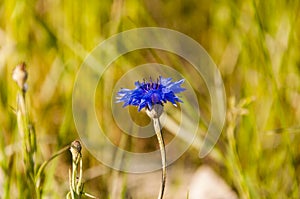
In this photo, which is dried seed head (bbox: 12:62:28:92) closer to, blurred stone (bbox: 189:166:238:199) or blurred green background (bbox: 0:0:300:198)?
blurred green background (bbox: 0:0:300:198)

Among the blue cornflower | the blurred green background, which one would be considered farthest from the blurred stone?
the blue cornflower

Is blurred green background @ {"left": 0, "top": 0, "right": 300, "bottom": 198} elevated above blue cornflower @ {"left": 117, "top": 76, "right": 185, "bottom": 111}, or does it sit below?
above

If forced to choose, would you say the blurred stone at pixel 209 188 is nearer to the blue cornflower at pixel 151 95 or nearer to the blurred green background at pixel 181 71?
the blurred green background at pixel 181 71

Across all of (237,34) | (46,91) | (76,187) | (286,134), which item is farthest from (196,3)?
(76,187)

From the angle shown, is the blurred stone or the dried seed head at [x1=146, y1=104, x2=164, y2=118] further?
the blurred stone

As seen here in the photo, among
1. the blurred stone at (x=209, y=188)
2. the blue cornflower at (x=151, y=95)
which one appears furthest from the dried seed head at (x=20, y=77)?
the blurred stone at (x=209, y=188)

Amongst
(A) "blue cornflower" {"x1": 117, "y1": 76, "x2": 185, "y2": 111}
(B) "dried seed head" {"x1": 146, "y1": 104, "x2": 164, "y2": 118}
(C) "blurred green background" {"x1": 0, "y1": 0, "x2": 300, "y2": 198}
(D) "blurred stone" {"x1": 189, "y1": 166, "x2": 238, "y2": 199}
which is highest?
(C) "blurred green background" {"x1": 0, "y1": 0, "x2": 300, "y2": 198}
